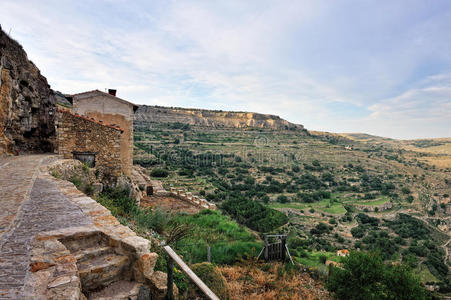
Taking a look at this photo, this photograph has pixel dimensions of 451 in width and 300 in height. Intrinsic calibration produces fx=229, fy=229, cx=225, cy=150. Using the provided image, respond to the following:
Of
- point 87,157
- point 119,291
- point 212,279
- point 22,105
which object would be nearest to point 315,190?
point 87,157

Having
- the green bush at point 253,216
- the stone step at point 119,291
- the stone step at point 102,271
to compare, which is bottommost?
the green bush at point 253,216

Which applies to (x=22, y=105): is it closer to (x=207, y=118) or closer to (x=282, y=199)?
(x=282, y=199)

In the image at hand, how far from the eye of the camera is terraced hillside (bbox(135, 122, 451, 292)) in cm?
2164

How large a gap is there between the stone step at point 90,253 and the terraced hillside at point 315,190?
974 centimetres

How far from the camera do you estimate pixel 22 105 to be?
12961mm

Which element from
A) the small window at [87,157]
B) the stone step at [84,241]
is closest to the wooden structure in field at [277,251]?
the stone step at [84,241]

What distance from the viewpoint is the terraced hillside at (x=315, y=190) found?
71.0 feet

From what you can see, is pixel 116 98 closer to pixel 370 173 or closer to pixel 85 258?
pixel 85 258

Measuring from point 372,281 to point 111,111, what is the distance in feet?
39.7

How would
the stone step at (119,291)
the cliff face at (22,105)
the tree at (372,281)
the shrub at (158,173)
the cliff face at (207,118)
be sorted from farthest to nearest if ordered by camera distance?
1. the cliff face at (207,118)
2. the shrub at (158,173)
3. the cliff face at (22,105)
4. the tree at (372,281)
5. the stone step at (119,291)

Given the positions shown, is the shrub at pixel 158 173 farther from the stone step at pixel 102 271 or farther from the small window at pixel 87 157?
the stone step at pixel 102 271

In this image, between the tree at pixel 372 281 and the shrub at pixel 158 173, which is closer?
the tree at pixel 372 281

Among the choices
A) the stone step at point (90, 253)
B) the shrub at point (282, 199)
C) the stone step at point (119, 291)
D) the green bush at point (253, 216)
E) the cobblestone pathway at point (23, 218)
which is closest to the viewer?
the cobblestone pathway at point (23, 218)

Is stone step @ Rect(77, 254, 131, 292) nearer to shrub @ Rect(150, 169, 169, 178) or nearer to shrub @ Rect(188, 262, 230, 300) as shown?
shrub @ Rect(188, 262, 230, 300)
